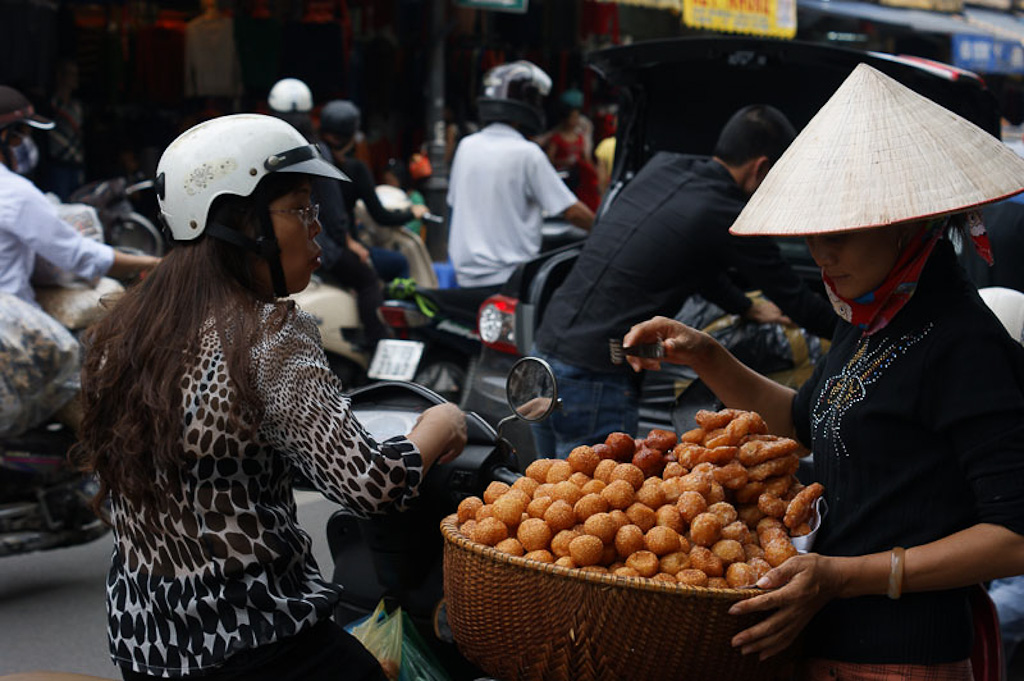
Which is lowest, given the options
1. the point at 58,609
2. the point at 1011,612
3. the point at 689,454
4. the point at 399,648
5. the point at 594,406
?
the point at 58,609

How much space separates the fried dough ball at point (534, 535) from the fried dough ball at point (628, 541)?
0.13 metres

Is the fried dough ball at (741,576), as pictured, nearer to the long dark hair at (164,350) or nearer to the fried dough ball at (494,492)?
the fried dough ball at (494,492)

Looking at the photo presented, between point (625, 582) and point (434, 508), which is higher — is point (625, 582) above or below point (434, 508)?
above

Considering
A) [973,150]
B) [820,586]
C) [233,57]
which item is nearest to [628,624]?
[820,586]

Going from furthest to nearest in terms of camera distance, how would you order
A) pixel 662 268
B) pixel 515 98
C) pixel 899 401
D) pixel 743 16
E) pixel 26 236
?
pixel 743 16, pixel 515 98, pixel 26 236, pixel 662 268, pixel 899 401

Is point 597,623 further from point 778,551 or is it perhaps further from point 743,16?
point 743,16

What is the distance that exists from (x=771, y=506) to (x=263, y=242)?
1103mm

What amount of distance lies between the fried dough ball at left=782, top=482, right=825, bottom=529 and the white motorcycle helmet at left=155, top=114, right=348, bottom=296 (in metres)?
1.08

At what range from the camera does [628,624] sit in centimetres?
203

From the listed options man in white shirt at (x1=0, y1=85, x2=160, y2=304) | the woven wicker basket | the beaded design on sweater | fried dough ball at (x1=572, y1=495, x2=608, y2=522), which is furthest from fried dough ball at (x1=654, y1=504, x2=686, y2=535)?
man in white shirt at (x1=0, y1=85, x2=160, y2=304)

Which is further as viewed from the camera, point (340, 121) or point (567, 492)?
point (340, 121)

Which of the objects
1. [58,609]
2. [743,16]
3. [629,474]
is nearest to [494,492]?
[629,474]

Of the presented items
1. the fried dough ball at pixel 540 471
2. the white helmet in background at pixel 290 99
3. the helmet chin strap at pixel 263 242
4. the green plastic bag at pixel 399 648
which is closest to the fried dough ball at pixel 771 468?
the fried dough ball at pixel 540 471

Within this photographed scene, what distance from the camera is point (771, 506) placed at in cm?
229
